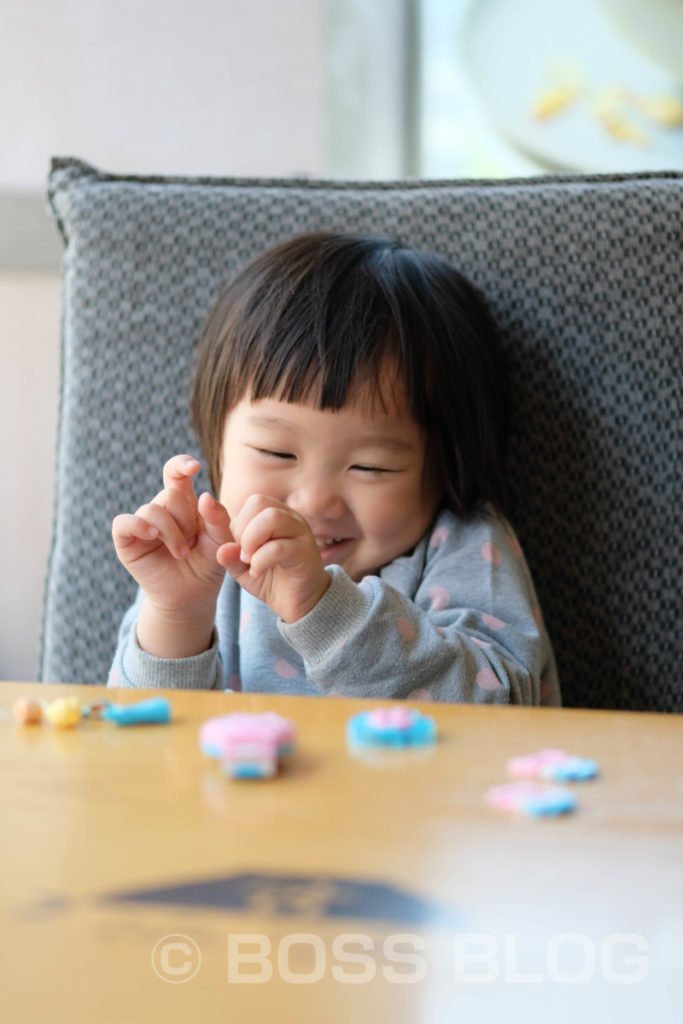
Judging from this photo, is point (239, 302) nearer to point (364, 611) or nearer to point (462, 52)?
point (364, 611)

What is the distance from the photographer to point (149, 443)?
1153mm

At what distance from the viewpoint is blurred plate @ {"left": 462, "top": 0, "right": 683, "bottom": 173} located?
1.97 metres

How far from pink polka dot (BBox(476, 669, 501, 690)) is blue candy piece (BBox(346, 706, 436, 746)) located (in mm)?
389

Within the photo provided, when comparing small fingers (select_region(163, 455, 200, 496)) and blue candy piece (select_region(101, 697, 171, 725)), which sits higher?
small fingers (select_region(163, 455, 200, 496))

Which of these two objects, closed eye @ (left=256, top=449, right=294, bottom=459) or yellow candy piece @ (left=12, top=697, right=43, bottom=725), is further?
closed eye @ (left=256, top=449, right=294, bottom=459)

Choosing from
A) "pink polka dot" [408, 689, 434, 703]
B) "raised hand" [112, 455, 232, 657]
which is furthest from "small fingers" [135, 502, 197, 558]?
"pink polka dot" [408, 689, 434, 703]

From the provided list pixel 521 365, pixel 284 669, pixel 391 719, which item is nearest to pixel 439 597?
pixel 284 669

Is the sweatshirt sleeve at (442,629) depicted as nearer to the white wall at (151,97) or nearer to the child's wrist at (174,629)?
the child's wrist at (174,629)

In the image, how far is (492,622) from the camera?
37.4 inches

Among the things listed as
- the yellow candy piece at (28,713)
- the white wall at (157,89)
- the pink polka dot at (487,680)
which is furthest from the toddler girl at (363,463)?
the white wall at (157,89)

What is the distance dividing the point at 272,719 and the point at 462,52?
73.0 inches

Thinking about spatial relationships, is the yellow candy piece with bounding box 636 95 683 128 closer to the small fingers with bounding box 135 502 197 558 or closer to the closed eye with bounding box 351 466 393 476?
the closed eye with bounding box 351 466 393 476

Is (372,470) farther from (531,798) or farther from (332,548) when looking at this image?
(531,798)

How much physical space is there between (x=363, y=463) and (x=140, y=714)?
534mm
